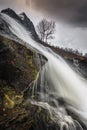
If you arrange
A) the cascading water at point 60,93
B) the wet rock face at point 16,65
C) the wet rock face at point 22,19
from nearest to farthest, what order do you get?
the wet rock face at point 16,65, the cascading water at point 60,93, the wet rock face at point 22,19

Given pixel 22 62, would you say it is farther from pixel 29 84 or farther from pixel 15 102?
pixel 15 102

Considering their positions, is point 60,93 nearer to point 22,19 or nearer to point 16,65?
point 16,65

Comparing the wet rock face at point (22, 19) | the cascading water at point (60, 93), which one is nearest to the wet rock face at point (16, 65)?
the cascading water at point (60, 93)

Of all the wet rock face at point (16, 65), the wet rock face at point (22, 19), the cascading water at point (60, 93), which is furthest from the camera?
the wet rock face at point (22, 19)

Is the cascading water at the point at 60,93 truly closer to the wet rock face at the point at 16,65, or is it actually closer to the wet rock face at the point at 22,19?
the wet rock face at the point at 16,65

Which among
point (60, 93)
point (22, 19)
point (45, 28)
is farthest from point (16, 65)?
point (45, 28)

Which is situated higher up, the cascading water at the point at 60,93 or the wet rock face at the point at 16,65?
the wet rock face at the point at 16,65

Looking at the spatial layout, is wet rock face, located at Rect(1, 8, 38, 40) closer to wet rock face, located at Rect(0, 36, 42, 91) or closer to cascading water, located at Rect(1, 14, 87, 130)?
cascading water, located at Rect(1, 14, 87, 130)

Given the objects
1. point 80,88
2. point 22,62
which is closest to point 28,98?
point 22,62

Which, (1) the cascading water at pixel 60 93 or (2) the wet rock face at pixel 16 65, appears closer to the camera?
(2) the wet rock face at pixel 16 65

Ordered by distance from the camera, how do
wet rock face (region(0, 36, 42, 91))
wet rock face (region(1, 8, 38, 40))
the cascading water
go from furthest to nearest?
wet rock face (region(1, 8, 38, 40)), the cascading water, wet rock face (region(0, 36, 42, 91))

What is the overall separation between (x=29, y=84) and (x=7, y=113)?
1947 mm

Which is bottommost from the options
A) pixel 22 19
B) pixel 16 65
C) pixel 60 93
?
pixel 60 93

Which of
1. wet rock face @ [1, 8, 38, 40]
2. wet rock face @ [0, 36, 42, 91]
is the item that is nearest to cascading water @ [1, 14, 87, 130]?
wet rock face @ [0, 36, 42, 91]
